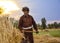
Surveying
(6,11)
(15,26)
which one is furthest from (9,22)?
(6,11)

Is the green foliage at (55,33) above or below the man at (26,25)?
below

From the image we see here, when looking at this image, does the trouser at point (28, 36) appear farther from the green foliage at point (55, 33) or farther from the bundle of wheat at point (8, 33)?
the green foliage at point (55, 33)

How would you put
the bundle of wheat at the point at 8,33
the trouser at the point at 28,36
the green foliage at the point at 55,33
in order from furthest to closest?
the green foliage at the point at 55,33, the trouser at the point at 28,36, the bundle of wheat at the point at 8,33

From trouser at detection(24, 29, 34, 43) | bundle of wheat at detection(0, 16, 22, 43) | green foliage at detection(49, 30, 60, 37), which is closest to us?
bundle of wheat at detection(0, 16, 22, 43)

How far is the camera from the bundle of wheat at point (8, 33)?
2.41 meters

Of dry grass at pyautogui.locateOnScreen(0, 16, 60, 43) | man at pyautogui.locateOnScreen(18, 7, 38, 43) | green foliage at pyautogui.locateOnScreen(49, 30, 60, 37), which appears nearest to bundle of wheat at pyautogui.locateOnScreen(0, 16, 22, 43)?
dry grass at pyautogui.locateOnScreen(0, 16, 60, 43)

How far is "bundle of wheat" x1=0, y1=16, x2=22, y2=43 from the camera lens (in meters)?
2.41

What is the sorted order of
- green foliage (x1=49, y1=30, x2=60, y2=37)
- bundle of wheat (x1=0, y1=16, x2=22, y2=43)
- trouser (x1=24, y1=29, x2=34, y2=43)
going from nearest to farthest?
bundle of wheat (x1=0, y1=16, x2=22, y2=43)
trouser (x1=24, y1=29, x2=34, y2=43)
green foliage (x1=49, y1=30, x2=60, y2=37)

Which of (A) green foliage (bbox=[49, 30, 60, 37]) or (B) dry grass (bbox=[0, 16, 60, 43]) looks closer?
(B) dry grass (bbox=[0, 16, 60, 43])

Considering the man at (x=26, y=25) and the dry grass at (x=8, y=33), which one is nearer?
the dry grass at (x=8, y=33)

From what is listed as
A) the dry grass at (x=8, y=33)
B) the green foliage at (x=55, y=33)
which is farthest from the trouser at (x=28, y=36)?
the green foliage at (x=55, y=33)

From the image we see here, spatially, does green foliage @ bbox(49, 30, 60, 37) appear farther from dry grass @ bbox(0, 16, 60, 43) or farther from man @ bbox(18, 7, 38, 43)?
dry grass @ bbox(0, 16, 60, 43)

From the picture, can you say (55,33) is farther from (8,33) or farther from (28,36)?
(8,33)

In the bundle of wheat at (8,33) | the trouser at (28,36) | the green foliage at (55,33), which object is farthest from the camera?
the green foliage at (55,33)
